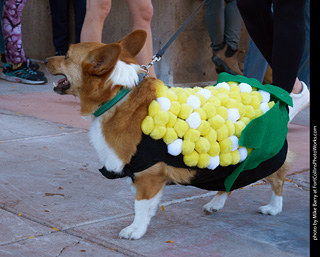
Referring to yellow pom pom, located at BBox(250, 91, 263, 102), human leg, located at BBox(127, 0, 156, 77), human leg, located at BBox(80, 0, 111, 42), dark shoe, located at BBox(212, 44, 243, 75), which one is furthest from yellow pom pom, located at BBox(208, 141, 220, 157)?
dark shoe, located at BBox(212, 44, 243, 75)

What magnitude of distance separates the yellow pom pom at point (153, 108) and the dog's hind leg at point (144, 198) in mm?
287

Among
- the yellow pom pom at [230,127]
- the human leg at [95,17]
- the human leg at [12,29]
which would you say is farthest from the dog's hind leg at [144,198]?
the human leg at [12,29]

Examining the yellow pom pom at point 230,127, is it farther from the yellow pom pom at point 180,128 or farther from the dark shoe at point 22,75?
the dark shoe at point 22,75

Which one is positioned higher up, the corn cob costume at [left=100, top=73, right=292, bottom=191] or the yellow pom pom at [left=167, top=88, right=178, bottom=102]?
the yellow pom pom at [left=167, top=88, right=178, bottom=102]

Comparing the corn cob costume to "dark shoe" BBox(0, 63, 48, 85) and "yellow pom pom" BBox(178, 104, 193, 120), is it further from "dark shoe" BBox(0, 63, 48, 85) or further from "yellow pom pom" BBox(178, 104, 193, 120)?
"dark shoe" BBox(0, 63, 48, 85)

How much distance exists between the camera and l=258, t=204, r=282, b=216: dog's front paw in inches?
136

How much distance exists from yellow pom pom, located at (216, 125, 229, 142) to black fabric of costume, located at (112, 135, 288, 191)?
7.2 inches

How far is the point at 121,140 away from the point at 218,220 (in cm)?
83

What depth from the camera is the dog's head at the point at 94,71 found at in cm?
293

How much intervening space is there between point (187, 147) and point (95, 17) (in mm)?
Answer: 2410

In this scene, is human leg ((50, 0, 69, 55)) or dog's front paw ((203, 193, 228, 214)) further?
human leg ((50, 0, 69, 55))
